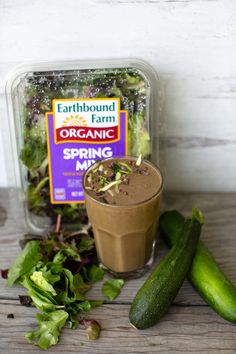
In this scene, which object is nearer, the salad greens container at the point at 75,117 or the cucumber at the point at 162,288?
the cucumber at the point at 162,288

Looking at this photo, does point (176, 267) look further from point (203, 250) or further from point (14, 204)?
point (14, 204)

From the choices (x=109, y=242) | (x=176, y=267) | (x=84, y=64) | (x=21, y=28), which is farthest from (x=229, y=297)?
(x=21, y=28)

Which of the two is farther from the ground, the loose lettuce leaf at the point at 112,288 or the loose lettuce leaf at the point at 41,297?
the loose lettuce leaf at the point at 41,297

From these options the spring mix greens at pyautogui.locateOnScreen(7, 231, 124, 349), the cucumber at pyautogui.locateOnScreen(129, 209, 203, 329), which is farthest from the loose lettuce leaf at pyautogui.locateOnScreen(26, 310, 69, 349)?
the cucumber at pyautogui.locateOnScreen(129, 209, 203, 329)

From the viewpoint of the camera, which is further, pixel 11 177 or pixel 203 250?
pixel 11 177

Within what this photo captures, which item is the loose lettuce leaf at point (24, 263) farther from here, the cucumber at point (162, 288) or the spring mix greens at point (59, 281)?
the cucumber at point (162, 288)

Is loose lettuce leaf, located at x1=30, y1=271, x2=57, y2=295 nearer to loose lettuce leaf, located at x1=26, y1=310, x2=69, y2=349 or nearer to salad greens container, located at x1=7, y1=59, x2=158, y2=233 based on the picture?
loose lettuce leaf, located at x1=26, y1=310, x2=69, y2=349

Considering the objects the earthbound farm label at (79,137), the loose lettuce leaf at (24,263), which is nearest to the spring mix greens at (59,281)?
the loose lettuce leaf at (24,263)
